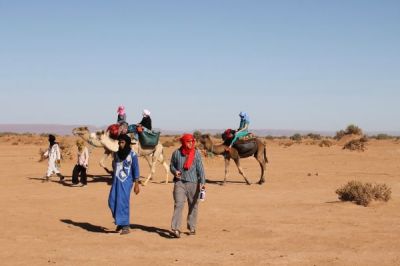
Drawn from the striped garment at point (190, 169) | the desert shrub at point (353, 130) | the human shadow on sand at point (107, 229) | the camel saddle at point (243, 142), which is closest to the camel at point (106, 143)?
the camel saddle at point (243, 142)

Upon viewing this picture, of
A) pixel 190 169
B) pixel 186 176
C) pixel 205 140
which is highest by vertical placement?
pixel 205 140

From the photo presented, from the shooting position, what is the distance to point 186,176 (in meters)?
10.2

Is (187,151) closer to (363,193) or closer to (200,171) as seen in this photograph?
(200,171)

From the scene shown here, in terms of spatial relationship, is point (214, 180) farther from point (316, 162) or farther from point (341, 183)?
point (316, 162)

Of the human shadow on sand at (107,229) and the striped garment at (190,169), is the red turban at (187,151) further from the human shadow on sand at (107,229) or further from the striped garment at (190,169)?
the human shadow on sand at (107,229)

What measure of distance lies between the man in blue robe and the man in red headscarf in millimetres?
818

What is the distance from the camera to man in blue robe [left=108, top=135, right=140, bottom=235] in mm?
10367

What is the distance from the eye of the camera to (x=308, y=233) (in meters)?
10.6

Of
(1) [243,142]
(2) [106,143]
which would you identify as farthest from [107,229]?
(1) [243,142]

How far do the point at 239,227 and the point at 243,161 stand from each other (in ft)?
66.3

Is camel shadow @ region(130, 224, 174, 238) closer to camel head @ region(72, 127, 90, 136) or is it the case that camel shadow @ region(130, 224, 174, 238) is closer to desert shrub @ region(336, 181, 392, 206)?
desert shrub @ region(336, 181, 392, 206)

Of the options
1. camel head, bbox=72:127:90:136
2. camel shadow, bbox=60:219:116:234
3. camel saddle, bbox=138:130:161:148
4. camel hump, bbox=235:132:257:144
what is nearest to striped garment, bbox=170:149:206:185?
camel shadow, bbox=60:219:116:234

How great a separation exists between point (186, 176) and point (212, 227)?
5.84 feet

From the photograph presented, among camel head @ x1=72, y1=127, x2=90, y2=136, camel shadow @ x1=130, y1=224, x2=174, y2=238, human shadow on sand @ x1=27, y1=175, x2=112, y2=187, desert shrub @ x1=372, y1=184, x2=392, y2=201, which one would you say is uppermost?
camel head @ x1=72, y1=127, x2=90, y2=136
